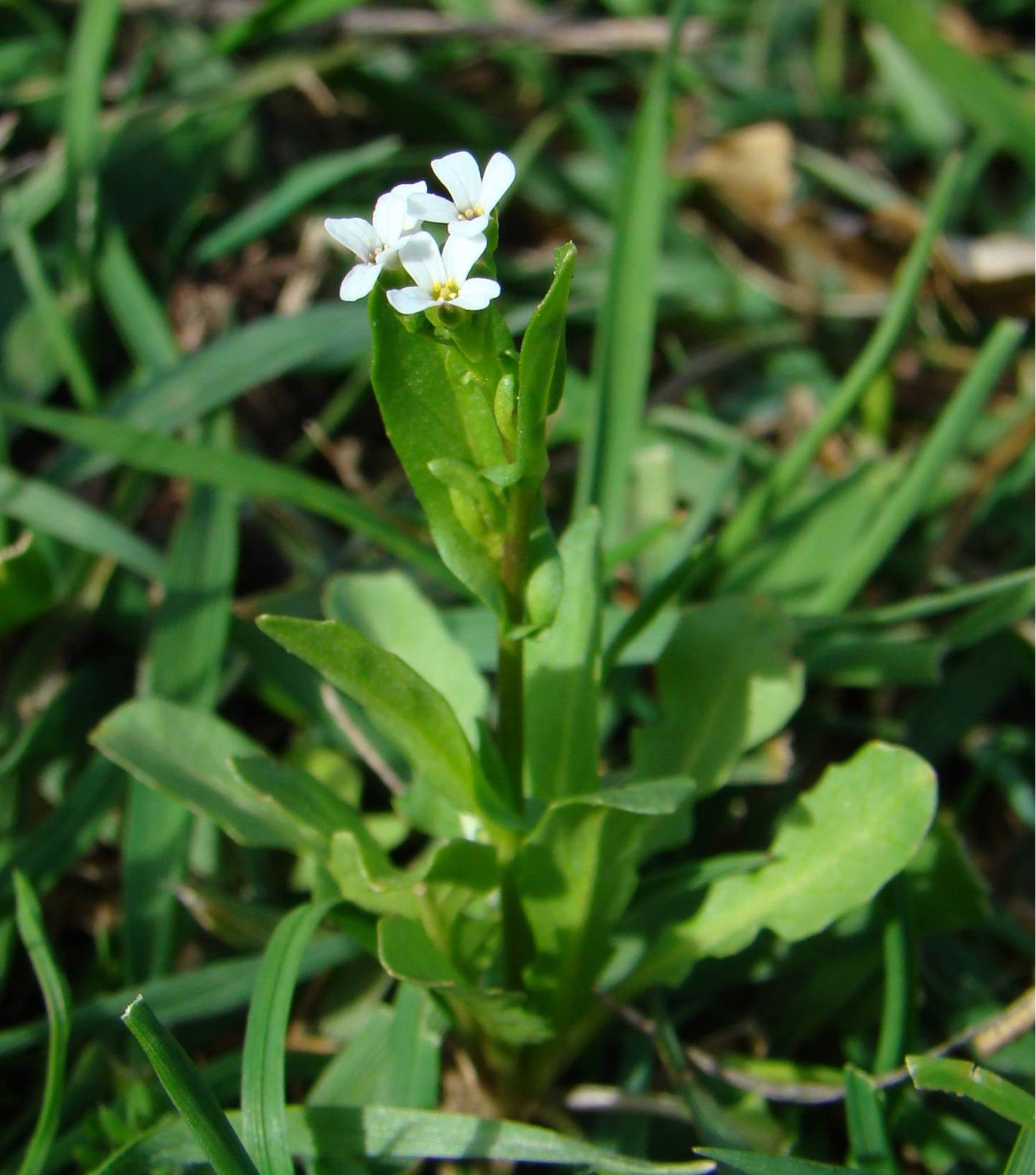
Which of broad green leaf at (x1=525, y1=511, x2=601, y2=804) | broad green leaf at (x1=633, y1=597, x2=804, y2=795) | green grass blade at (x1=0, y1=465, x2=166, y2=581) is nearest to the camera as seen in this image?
broad green leaf at (x1=525, y1=511, x2=601, y2=804)

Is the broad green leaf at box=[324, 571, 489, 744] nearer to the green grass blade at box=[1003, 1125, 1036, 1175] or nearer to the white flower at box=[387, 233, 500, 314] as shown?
the white flower at box=[387, 233, 500, 314]

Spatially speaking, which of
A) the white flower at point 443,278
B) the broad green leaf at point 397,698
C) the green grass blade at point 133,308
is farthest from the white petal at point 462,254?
the green grass blade at point 133,308

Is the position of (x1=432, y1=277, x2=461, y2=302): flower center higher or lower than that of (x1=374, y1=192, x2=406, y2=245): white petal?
lower

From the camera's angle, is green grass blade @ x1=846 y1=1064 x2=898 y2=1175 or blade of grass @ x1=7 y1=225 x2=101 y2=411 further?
blade of grass @ x1=7 y1=225 x2=101 y2=411

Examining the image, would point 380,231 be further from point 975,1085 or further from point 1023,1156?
point 1023,1156

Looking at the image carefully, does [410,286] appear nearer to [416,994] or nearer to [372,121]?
[416,994]

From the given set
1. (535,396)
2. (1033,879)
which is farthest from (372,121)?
(1033,879)

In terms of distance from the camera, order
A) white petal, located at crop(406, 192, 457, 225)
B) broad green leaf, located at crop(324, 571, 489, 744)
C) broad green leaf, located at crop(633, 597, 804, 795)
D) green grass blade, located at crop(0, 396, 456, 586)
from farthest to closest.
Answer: green grass blade, located at crop(0, 396, 456, 586) < broad green leaf, located at crop(324, 571, 489, 744) < broad green leaf, located at crop(633, 597, 804, 795) < white petal, located at crop(406, 192, 457, 225)

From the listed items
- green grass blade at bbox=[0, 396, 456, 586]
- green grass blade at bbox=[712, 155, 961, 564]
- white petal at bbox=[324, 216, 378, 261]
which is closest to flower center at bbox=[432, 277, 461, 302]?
white petal at bbox=[324, 216, 378, 261]

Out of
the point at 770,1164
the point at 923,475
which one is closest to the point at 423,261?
the point at 770,1164
